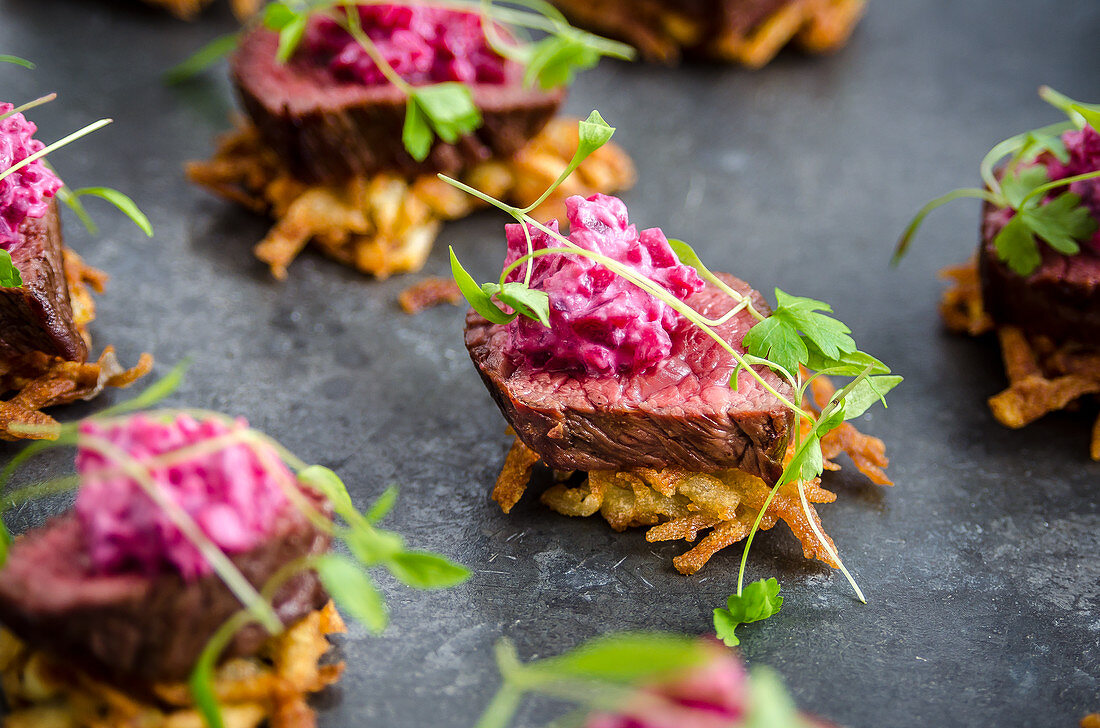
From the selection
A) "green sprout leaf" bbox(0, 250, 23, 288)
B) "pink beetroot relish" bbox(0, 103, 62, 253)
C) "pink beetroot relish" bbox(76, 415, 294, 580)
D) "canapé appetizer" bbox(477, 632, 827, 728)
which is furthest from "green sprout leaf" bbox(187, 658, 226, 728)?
"pink beetroot relish" bbox(0, 103, 62, 253)

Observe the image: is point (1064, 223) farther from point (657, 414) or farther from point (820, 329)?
point (657, 414)

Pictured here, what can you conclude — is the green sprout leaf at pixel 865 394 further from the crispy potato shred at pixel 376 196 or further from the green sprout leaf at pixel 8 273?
the green sprout leaf at pixel 8 273

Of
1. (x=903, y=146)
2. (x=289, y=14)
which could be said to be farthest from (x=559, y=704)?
(x=903, y=146)

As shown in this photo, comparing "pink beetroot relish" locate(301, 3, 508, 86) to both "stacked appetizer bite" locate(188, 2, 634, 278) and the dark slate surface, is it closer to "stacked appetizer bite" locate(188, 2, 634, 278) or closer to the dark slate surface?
"stacked appetizer bite" locate(188, 2, 634, 278)

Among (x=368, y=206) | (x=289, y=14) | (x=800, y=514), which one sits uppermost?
(x=289, y=14)

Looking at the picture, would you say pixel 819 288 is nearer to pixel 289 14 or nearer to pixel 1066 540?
pixel 1066 540

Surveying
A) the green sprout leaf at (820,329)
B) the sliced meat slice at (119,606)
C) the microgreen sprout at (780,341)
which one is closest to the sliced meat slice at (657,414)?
the microgreen sprout at (780,341)
